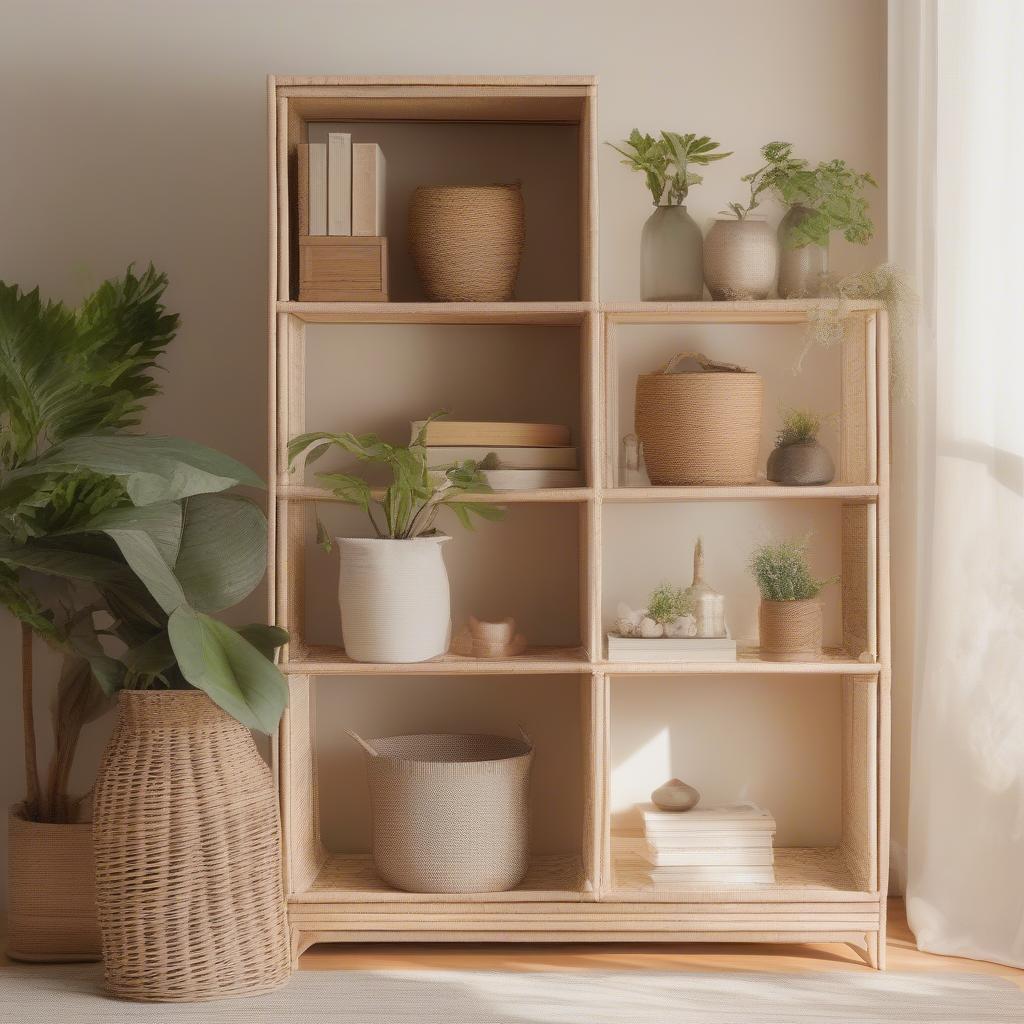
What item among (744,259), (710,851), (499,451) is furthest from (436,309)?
(710,851)

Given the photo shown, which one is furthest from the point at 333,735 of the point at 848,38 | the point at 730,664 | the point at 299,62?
the point at 848,38

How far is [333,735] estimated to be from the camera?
2.67 meters

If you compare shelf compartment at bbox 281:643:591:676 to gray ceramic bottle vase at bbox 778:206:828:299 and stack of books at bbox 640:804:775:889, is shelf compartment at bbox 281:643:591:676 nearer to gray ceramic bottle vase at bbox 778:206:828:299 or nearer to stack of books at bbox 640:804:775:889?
stack of books at bbox 640:804:775:889

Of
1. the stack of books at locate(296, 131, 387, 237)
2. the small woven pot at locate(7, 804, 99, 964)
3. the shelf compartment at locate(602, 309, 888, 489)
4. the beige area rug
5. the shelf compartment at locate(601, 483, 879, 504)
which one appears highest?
the stack of books at locate(296, 131, 387, 237)

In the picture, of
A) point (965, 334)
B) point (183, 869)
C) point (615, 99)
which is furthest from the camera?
point (615, 99)

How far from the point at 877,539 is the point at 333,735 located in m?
1.28

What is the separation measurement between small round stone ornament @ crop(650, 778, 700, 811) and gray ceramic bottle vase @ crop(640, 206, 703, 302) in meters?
1.02

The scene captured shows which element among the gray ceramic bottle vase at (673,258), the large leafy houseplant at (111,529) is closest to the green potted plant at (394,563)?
the large leafy houseplant at (111,529)

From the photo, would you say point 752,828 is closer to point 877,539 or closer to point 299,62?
point 877,539

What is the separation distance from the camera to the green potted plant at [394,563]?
2.27 metres

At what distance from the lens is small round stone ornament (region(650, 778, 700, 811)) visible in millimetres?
2441

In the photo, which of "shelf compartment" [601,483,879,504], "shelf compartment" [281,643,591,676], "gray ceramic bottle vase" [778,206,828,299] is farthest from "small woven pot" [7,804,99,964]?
"gray ceramic bottle vase" [778,206,828,299]

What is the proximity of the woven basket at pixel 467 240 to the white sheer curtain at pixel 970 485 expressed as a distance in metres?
0.84

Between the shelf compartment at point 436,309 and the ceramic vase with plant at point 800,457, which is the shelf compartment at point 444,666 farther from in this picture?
the shelf compartment at point 436,309
